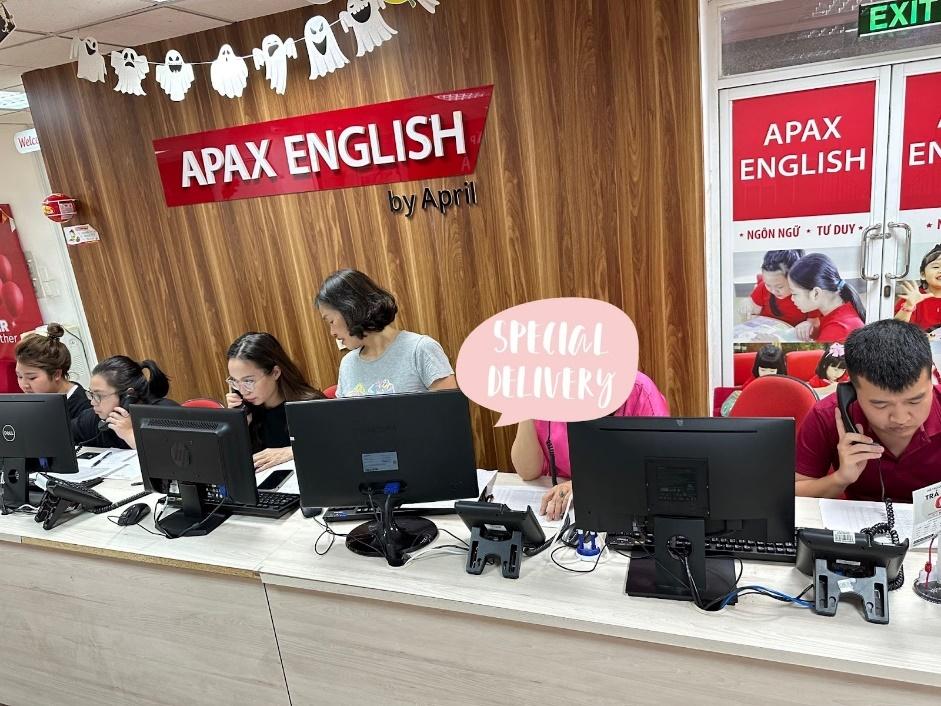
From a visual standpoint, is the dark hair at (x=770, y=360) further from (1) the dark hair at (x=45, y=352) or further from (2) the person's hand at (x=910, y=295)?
(1) the dark hair at (x=45, y=352)

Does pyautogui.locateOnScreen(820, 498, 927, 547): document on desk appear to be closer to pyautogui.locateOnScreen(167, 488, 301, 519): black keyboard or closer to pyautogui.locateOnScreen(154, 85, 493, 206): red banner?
pyautogui.locateOnScreen(167, 488, 301, 519): black keyboard

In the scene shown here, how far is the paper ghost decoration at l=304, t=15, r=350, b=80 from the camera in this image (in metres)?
2.47

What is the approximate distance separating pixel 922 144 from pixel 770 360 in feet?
4.29

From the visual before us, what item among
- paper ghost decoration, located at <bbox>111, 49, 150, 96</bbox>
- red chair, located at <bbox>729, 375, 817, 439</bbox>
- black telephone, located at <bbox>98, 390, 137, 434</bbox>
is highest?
paper ghost decoration, located at <bbox>111, 49, 150, 96</bbox>

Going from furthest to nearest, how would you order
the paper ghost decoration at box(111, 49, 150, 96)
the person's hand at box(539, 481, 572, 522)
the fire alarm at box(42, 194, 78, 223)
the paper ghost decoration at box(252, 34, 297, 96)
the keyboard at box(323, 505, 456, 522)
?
the fire alarm at box(42, 194, 78, 223), the paper ghost decoration at box(111, 49, 150, 96), the paper ghost decoration at box(252, 34, 297, 96), the keyboard at box(323, 505, 456, 522), the person's hand at box(539, 481, 572, 522)

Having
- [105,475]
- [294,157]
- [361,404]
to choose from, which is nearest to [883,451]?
[361,404]

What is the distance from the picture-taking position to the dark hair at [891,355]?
5.31 feet

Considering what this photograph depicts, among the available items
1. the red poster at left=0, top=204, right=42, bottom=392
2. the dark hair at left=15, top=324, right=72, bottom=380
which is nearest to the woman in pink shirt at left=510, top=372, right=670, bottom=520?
the dark hair at left=15, top=324, right=72, bottom=380

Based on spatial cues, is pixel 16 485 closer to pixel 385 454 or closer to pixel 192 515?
pixel 192 515

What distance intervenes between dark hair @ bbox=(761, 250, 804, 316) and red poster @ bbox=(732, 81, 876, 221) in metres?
0.20

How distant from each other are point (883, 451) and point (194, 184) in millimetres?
3677

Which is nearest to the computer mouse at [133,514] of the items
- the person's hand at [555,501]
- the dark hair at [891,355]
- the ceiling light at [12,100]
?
the person's hand at [555,501]

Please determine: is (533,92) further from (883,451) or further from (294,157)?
(883,451)

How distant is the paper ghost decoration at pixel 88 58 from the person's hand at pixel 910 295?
3909mm
